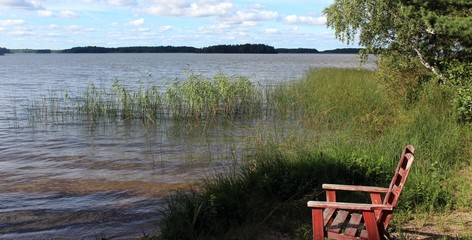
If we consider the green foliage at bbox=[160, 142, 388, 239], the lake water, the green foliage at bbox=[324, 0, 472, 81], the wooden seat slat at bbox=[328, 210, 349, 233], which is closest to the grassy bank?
the green foliage at bbox=[160, 142, 388, 239]

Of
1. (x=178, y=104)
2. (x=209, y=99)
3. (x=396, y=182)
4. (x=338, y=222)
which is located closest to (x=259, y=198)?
(x=338, y=222)

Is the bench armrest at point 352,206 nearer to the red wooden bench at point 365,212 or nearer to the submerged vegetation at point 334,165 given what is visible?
the red wooden bench at point 365,212

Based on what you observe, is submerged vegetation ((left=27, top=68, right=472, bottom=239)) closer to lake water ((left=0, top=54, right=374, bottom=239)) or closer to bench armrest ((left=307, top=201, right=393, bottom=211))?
lake water ((left=0, top=54, right=374, bottom=239))

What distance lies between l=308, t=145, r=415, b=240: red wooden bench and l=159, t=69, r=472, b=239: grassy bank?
589 mm

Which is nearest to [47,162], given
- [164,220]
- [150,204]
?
[150,204]

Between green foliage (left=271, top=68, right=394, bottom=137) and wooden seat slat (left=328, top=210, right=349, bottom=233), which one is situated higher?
green foliage (left=271, top=68, right=394, bottom=137)

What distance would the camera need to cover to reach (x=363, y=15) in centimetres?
1419

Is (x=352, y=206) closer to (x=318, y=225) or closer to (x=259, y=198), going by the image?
(x=318, y=225)

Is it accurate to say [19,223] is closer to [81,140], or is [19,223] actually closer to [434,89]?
[81,140]

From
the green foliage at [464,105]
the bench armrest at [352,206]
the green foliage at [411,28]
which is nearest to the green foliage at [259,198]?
the bench armrest at [352,206]

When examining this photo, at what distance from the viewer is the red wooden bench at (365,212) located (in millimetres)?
4094

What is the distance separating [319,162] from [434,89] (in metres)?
5.95

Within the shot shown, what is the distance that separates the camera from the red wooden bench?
4.09m

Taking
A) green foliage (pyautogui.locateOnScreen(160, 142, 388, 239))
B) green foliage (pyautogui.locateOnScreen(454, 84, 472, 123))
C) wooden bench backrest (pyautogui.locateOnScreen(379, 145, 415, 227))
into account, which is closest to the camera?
wooden bench backrest (pyautogui.locateOnScreen(379, 145, 415, 227))
